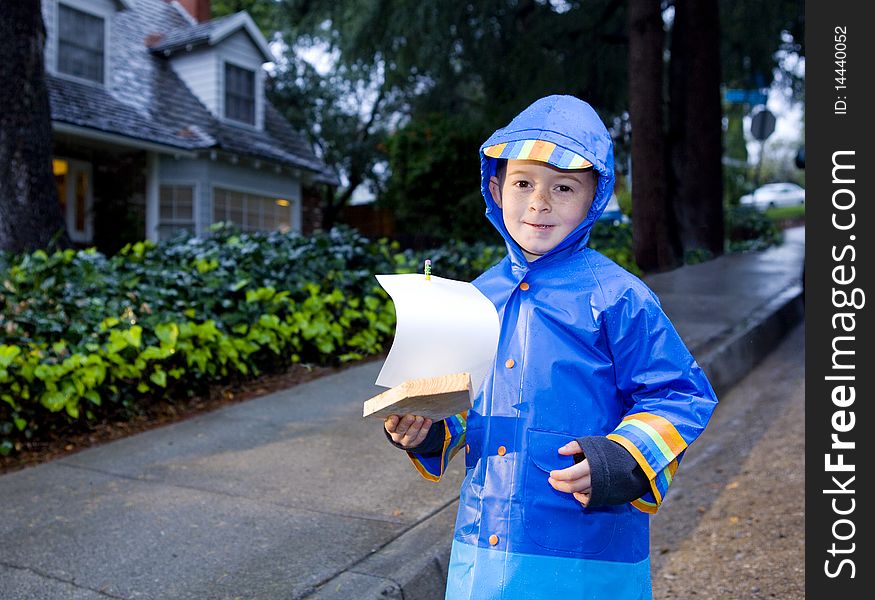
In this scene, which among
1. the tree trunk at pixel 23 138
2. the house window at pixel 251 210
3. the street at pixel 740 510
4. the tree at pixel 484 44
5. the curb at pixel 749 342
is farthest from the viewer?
the house window at pixel 251 210

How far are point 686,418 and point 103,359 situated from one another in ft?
14.0

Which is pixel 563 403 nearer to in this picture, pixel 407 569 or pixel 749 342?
pixel 407 569

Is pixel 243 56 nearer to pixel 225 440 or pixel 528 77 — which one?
pixel 528 77

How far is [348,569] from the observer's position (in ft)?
9.98

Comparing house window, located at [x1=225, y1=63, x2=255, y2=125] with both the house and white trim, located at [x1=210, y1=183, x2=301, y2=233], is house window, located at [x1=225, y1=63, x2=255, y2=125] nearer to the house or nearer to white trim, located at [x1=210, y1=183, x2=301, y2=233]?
the house

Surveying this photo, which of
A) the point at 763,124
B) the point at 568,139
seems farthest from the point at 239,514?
the point at 763,124

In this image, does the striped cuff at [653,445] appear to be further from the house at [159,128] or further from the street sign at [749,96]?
the street sign at [749,96]

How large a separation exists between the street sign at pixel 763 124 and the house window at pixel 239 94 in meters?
10.7

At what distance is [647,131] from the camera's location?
34.9ft

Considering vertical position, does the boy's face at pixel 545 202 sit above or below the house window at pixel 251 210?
below

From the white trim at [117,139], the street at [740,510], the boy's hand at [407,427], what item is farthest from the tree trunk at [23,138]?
the boy's hand at [407,427]

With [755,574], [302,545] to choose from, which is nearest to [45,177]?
[302,545]

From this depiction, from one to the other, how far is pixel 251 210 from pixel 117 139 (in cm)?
386

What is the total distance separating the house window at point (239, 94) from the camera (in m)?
17.2
